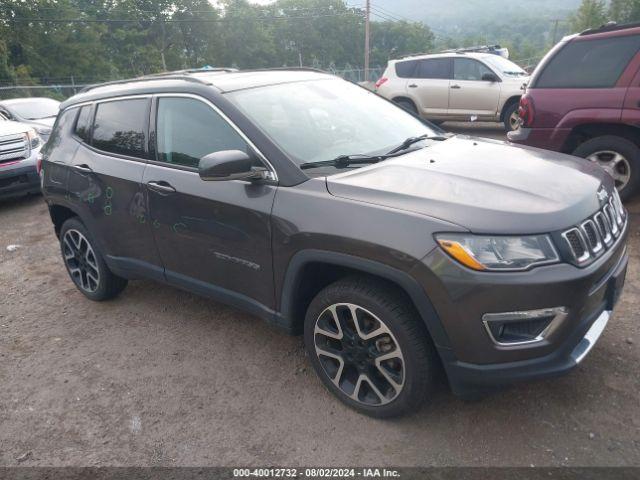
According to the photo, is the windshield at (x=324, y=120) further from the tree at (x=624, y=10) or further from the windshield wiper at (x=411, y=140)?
the tree at (x=624, y=10)

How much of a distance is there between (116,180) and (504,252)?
2671 millimetres

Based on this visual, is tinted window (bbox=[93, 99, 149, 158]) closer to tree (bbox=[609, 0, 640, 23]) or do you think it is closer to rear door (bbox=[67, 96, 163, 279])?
rear door (bbox=[67, 96, 163, 279])

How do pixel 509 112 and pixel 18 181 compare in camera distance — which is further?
pixel 509 112

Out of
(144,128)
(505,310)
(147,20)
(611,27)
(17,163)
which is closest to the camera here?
(505,310)

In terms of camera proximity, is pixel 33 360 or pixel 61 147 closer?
pixel 33 360

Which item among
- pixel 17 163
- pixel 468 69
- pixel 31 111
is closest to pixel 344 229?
pixel 17 163

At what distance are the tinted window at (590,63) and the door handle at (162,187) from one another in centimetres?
422

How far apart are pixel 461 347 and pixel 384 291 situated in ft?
1.46

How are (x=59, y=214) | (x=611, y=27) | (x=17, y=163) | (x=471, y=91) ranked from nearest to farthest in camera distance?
(x=59, y=214), (x=611, y=27), (x=17, y=163), (x=471, y=91)

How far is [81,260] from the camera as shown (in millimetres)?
4316

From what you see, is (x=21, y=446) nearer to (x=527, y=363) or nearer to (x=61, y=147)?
(x=61, y=147)

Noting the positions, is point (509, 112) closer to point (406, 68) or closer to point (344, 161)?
point (406, 68)

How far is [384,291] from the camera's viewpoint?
248cm

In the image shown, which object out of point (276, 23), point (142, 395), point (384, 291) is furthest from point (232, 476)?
point (276, 23)
